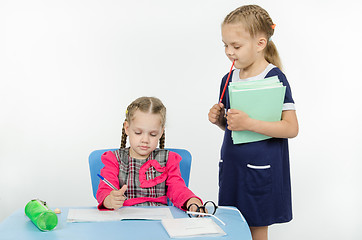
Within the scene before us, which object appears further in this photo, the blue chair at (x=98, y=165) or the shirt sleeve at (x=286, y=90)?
the blue chair at (x=98, y=165)

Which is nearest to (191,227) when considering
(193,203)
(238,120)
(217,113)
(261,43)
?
(193,203)

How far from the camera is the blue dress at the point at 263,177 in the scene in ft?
6.95

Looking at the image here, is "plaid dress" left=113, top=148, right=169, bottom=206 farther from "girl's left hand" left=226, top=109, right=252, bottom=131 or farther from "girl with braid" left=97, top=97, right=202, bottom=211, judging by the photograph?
"girl's left hand" left=226, top=109, right=252, bottom=131

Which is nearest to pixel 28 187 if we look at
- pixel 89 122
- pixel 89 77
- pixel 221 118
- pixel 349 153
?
pixel 89 122

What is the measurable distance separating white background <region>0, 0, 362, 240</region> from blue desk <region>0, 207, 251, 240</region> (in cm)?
189

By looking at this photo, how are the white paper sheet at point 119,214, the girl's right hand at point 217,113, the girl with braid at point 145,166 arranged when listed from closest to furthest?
1. the white paper sheet at point 119,214
2. the girl with braid at point 145,166
3. the girl's right hand at point 217,113

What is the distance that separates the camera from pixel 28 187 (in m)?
3.61

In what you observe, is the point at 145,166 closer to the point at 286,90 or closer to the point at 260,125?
the point at 260,125

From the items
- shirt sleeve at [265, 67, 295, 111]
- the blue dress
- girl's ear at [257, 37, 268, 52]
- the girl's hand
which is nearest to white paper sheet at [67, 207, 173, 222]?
the girl's hand

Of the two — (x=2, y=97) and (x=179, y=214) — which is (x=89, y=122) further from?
(x=179, y=214)

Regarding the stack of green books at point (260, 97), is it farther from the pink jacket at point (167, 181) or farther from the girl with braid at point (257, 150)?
the pink jacket at point (167, 181)

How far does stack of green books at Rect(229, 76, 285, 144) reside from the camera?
6.62 ft

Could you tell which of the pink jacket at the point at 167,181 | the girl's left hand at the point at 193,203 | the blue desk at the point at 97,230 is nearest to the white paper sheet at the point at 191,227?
the blue desk at the point at 97,230

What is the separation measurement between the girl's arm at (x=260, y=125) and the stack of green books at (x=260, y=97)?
0.03 m
